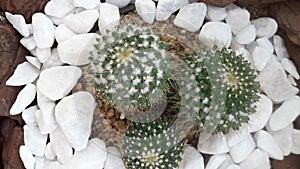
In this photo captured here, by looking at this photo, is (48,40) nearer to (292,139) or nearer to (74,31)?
(74,31)

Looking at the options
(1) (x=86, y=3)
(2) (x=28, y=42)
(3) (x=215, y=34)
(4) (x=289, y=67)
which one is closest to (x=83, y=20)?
(1) (x=86, y=3)

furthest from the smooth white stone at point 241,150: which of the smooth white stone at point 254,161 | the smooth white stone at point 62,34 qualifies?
the smooth white stone at point 62,34

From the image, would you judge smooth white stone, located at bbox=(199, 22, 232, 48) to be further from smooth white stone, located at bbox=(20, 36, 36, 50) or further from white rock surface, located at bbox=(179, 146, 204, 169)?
smooth white stone, located at bbox=(20, 36, 36, 50)

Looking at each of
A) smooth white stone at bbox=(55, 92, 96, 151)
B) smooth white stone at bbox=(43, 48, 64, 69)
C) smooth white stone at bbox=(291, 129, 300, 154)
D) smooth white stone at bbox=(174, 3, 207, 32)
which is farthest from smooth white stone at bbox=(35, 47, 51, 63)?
smooth white stone at bbox=(291, 129, 300, 154)

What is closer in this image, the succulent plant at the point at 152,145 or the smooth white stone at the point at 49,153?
the succulent plant at the point at 152,145

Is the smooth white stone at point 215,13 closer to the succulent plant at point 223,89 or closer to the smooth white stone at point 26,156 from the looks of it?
the succulent plant at point 223,89

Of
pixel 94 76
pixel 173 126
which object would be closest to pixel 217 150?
pixel 173 126
